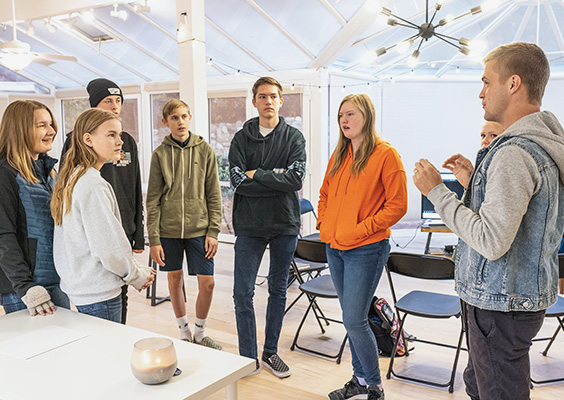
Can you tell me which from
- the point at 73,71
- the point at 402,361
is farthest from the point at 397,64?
the point at 73,71

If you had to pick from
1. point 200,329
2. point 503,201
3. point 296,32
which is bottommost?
point 200,329

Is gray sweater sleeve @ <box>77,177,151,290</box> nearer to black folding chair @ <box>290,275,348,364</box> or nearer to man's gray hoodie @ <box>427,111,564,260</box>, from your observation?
man's gray hoodie @ <box>427,111,564,260</box>

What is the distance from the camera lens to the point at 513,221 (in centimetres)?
147

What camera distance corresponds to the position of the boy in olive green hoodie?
127 inches

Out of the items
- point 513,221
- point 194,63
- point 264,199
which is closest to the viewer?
point 513,221

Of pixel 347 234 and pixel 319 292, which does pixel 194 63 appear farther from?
pixel 347 234

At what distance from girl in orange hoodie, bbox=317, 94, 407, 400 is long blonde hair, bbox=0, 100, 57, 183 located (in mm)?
1367

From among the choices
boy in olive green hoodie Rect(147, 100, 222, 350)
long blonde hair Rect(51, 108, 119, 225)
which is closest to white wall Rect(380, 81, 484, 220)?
boy in olive green hoodie Rect(147, 100, 222, 350)

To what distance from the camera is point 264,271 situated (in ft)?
18.5

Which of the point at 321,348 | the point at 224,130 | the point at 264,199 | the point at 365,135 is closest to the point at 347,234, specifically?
the point at 365,135

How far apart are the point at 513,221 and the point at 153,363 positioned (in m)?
Result: 1.06

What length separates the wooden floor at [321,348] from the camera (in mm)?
2838

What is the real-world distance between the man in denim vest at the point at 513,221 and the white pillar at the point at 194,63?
3.30 m

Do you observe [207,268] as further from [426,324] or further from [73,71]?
[73,71]
